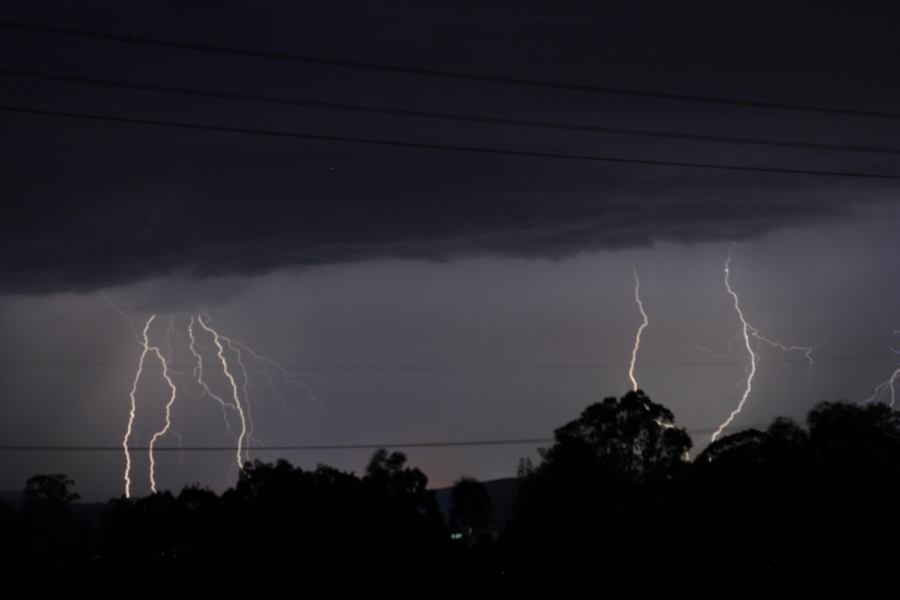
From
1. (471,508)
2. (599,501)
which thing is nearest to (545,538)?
(599,501)

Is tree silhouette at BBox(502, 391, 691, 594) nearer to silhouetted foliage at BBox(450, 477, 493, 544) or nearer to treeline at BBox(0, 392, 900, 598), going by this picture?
treeline at BBox(0, 392, 900, 598)

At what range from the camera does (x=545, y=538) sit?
126 feet

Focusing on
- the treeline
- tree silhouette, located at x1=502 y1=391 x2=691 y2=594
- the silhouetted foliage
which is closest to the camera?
the treeline

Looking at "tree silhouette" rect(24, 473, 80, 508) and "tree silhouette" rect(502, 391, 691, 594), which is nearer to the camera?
"tree silhouette" rect(502, 391, 691, 594)

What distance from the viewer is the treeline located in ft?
110

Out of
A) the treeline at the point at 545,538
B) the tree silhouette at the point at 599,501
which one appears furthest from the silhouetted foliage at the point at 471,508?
the treeline at the point at 545,538

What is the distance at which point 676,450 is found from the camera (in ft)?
189

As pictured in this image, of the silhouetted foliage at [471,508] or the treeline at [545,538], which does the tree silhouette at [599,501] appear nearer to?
the treeline at [545,538]

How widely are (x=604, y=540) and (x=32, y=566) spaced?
16.7 m

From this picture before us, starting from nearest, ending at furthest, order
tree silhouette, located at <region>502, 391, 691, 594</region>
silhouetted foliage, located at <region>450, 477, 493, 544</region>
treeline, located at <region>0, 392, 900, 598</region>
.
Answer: treeline, located at <region>0, 392, 900, 598</region>
tree silhouette, located at <region>502, 391, 691, 594</region>
silhouetted foliage, located at <region>450, 477, 493, 544</region>

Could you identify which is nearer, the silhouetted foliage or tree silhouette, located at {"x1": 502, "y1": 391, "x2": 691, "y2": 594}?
tree silhouette, located at {"x1": 502, "y1": 391, "x2": 691, "y2": 594}

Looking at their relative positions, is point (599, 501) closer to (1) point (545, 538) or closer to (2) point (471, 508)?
(1) point (545, 538)

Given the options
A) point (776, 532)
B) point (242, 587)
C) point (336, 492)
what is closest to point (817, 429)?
point (776, 532)

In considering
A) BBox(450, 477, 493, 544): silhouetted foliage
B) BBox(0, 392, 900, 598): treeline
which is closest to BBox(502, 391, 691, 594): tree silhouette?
BBox(0, 392, 900, 598): treeline
